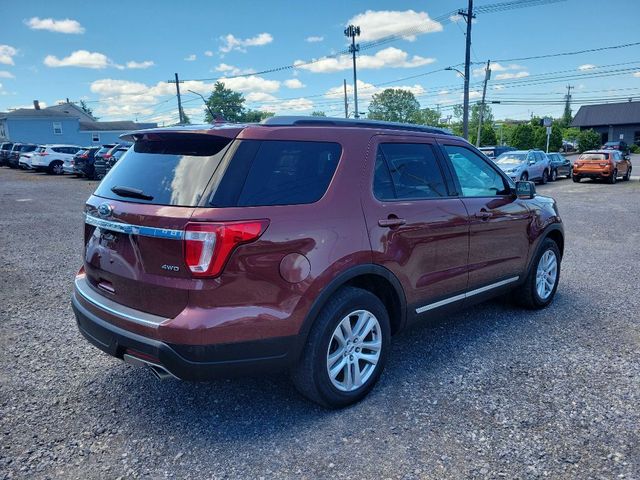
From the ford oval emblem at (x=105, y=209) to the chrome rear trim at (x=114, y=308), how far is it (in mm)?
529

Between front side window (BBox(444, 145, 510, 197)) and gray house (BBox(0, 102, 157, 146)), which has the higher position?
gray house (BBox(0, 102, 157, 146))

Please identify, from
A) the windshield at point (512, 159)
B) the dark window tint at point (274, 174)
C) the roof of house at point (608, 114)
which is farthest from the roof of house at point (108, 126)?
the dark window tint at point (274, 174)

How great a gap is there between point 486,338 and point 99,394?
3.18 m

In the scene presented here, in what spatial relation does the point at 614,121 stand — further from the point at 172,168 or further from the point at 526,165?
the point at 172,168

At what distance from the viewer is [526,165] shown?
65.7ft

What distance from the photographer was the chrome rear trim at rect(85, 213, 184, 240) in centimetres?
248

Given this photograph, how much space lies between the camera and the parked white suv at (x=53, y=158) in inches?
1036

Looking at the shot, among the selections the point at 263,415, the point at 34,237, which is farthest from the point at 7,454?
the point at 34,237

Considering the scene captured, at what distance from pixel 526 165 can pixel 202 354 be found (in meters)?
20.3

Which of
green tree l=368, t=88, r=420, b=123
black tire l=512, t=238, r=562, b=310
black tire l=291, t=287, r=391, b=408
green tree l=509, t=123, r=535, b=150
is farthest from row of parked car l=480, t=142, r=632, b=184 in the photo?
green tree l=368, t=88, r=420, b=123

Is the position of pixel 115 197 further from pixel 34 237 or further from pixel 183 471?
pixel 34 237

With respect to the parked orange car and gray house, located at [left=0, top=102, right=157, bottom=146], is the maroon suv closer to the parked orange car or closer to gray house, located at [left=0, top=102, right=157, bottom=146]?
the parked orange car

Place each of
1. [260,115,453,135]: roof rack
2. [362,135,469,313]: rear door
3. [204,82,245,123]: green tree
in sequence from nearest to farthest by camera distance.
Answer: [260,115,453,135]: roof rack < [362,135,469,313]: rear door < [204,82,245,123]: green tree

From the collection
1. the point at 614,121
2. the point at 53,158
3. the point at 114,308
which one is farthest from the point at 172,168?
the point at 614,121
